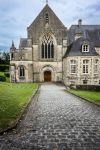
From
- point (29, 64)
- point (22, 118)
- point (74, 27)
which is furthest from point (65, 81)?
point (22, 118)

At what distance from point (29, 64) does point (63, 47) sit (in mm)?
7475

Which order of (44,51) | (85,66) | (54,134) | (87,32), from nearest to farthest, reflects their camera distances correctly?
1. (54,134)
2. (85,66)
3. (44,51)
4. (87,32)

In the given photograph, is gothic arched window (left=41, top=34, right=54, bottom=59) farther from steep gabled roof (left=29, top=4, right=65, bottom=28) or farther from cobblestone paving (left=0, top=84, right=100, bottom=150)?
cobblestone paving (left=0, top=84, right=100, bottom=150)

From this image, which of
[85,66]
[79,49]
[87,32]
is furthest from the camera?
[87,32]

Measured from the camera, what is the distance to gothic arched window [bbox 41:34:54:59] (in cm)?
5025

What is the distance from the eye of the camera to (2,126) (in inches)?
410

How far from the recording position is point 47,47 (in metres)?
50.3

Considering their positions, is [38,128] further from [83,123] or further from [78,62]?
[78,62]

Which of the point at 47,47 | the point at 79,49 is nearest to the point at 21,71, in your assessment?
the point at 47,47

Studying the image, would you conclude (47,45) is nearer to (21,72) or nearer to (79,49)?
(79,49)

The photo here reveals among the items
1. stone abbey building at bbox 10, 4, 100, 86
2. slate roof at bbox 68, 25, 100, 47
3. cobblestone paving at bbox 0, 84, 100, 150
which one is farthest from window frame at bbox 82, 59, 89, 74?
cobblestone paving at bbox 0, 84, 100, 150

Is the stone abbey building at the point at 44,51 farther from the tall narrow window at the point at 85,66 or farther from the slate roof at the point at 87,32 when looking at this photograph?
the tall narrow window at the point at 85,66

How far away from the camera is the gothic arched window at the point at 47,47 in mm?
50250

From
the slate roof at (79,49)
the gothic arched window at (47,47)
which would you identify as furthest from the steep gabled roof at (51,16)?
the slate roof at (79,49)
